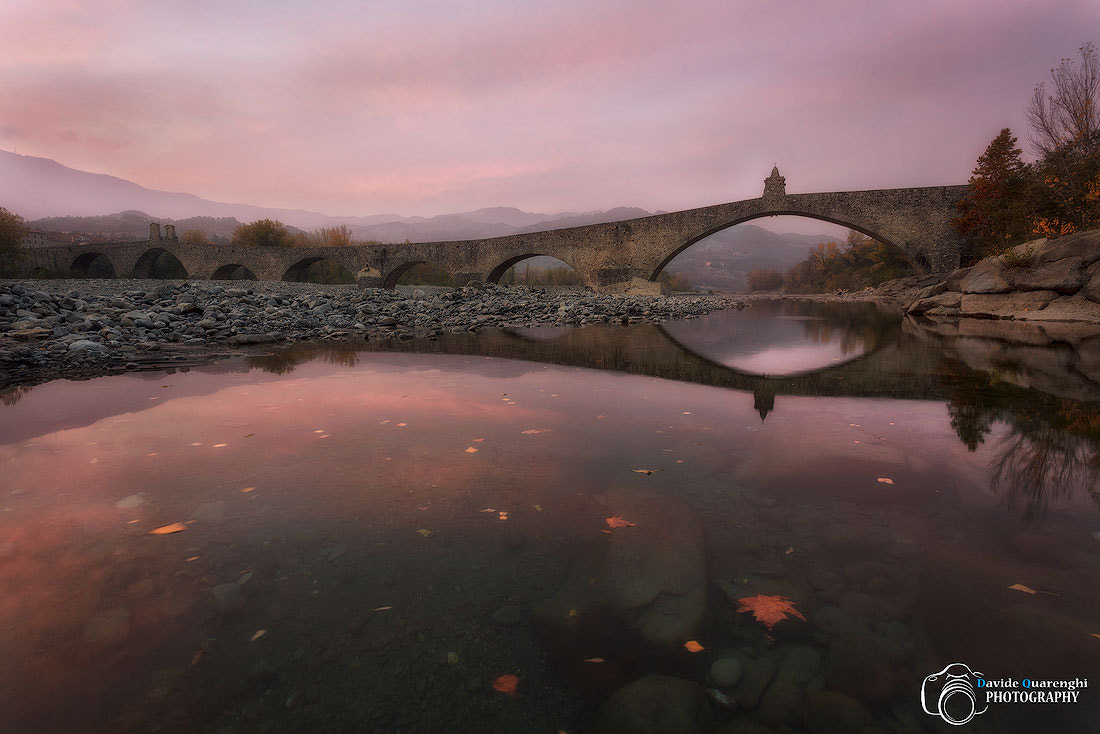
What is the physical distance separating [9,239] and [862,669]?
5046cm

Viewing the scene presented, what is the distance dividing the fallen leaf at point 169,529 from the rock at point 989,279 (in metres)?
19.5

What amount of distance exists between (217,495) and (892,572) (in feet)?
9.46

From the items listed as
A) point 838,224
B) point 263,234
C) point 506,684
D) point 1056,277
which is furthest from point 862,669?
point 263,234

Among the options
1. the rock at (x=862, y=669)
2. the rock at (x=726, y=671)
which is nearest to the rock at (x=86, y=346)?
the rock at (x=726, y=671)

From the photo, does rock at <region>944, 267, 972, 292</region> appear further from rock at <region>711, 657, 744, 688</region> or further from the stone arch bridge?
rock at <region>711, 657, 744, 688</region>

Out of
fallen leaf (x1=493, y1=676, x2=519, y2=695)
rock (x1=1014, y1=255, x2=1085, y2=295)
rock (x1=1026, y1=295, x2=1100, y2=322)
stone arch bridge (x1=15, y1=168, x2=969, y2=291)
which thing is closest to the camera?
fallen leaf (x1=493, y1=676, x2=519, y2=695)

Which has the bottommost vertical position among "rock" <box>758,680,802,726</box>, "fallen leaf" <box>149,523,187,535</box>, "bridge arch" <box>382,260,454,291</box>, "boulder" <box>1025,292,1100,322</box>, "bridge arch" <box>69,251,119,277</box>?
"rock" <box>758,680,802,726</box>

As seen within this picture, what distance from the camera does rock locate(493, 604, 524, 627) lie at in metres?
1.38

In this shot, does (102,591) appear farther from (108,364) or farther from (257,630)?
(108,364)

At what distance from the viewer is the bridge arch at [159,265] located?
41531 millimetres

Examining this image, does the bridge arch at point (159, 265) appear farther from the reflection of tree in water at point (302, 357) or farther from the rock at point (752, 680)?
the rock at point (752, 680)

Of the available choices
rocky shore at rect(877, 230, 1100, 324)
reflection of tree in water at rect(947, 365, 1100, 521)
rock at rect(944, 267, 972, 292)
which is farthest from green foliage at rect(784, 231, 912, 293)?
reflection of tree in water at rect(947, 365, 1100, 521)

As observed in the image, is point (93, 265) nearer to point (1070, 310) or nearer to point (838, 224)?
point (838, 224)

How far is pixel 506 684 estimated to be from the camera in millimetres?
1168
